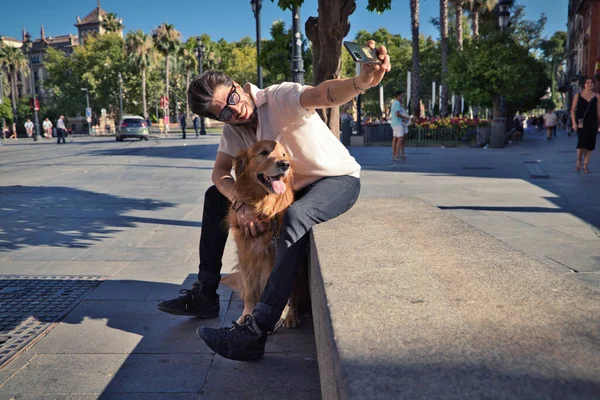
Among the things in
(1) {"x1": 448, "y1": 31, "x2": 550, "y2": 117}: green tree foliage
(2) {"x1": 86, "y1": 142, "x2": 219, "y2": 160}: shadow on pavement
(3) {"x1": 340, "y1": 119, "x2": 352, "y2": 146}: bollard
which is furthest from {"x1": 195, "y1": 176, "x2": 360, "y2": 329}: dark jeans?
(1) {"x1": 448, "y1": 31, "x2": 550, "y2": 117}: green tree foliage

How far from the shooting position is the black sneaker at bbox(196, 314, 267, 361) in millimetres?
2770

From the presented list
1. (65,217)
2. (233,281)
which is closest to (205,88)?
(233,281)

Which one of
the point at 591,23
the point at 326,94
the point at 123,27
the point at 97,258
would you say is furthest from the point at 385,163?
the point at 123,27

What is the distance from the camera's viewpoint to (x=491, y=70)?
2347cm

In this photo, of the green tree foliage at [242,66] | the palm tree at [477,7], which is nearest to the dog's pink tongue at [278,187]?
the palm tree at [477,7]

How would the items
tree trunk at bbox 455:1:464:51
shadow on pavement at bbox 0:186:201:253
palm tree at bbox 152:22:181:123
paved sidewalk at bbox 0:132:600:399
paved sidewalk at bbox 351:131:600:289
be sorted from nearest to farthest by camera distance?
paved sidewalk at bbox 0:132:600:399 < paved sidewalk at bbox 351:131:600:289 < shadow on pavement at bbox 0:186:201:253 < tree trunk at bbox 455:1:464:51 < palm tree at bbox 152:22:181:123

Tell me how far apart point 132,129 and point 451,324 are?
1476 inches

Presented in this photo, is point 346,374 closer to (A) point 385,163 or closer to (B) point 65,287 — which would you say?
(B) point 65,287

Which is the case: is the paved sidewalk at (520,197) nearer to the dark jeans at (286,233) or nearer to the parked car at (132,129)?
the dark jeans at (286,233)

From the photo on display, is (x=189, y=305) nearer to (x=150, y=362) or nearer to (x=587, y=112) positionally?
(x=150, y=362)

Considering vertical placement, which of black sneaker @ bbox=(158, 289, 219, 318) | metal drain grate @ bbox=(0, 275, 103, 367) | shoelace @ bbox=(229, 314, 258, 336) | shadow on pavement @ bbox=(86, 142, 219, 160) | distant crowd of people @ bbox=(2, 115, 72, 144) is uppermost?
distant crowd of people @ bbox=(2, 115, 72, 144)

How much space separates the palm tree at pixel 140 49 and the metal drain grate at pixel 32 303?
64.1 meters

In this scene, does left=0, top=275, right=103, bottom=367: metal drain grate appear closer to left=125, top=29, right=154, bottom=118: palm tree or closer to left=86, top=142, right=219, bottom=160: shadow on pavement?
left=86, top=142, right=219, bottom=160: shadow on pavement

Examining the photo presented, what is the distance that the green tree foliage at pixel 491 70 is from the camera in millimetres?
23453
